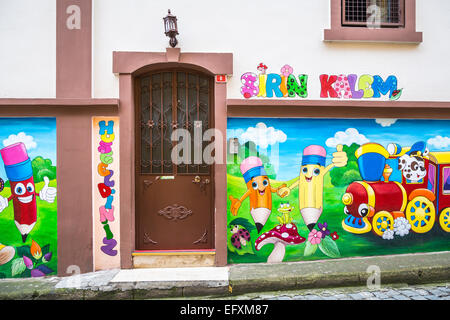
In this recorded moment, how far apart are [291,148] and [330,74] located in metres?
1.37

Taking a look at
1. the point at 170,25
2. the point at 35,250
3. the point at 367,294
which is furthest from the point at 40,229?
the point at 367,294

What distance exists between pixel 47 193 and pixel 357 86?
5275mm

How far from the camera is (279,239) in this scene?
542cm

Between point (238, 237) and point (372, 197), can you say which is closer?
point (238, 237)

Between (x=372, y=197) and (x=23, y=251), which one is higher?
(x=372, y=197)

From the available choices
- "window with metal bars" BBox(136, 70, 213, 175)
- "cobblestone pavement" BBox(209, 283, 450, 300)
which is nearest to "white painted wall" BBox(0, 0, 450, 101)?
"window with metal bars" BBox(136, 70, 213, 175)

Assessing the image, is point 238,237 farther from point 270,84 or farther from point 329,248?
point 270,84

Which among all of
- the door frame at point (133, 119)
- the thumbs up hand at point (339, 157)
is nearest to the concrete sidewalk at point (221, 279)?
the door frame at point (133, 119)

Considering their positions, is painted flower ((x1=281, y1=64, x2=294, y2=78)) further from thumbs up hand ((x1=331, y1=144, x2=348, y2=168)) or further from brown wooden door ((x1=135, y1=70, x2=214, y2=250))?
thumbs up hand ((x1=331, y1=144, x2=348, y2=168))

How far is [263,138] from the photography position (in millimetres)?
5375

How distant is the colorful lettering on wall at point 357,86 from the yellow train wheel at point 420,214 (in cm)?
183

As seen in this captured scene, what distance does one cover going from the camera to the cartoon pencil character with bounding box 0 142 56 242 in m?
5.13

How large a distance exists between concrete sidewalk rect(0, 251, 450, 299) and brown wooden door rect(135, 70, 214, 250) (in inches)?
23.1

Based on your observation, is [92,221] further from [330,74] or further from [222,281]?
[330,74]
